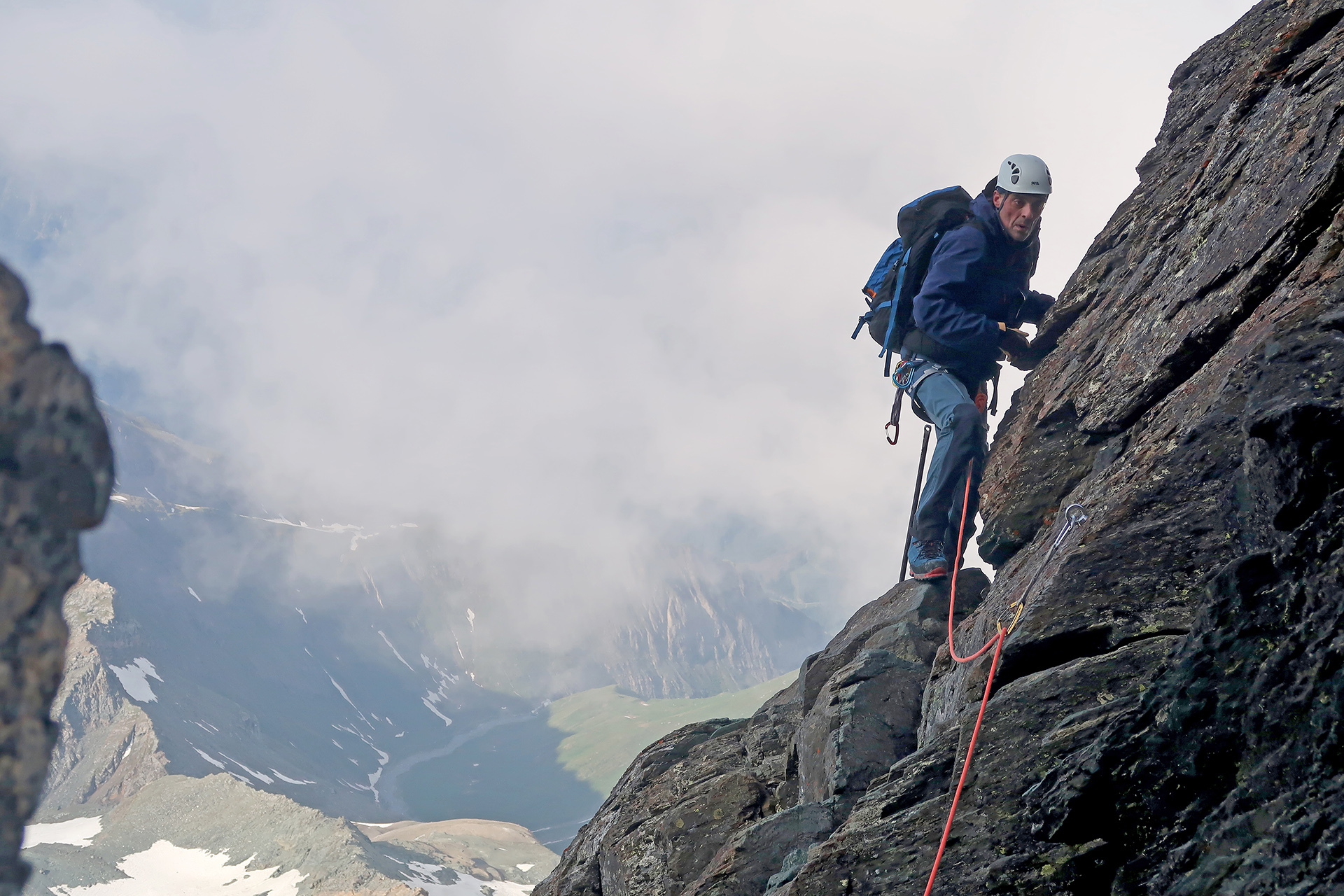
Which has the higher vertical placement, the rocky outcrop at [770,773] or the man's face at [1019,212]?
the man's face at [1019,212]

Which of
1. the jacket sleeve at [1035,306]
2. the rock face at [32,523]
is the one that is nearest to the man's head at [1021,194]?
the jacket sleeve at [1035,306]

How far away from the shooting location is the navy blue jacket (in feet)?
48.1

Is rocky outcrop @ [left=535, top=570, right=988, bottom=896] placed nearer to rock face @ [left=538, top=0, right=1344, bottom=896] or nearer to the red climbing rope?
rock face @ [left=538, top=0, right=1344, bottom=896]

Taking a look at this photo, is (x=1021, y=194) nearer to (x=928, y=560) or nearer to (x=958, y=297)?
(x=958, y=297)

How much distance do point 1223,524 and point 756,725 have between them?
1082cm

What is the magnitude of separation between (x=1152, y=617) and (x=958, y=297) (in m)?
7.82

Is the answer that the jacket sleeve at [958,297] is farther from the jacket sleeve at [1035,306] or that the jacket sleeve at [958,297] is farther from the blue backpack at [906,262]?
the jacket sleeve at [1035,306]

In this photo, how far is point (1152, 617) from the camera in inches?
336

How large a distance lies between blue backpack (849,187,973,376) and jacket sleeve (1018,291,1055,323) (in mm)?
2171

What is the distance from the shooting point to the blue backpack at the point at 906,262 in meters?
15.2

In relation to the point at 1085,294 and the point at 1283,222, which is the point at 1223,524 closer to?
the point at 1283,222

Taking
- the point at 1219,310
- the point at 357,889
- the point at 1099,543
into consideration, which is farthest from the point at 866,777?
the point at 357,889

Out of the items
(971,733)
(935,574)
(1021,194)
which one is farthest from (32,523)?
(1021,194)

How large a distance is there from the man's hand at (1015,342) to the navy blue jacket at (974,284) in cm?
29
